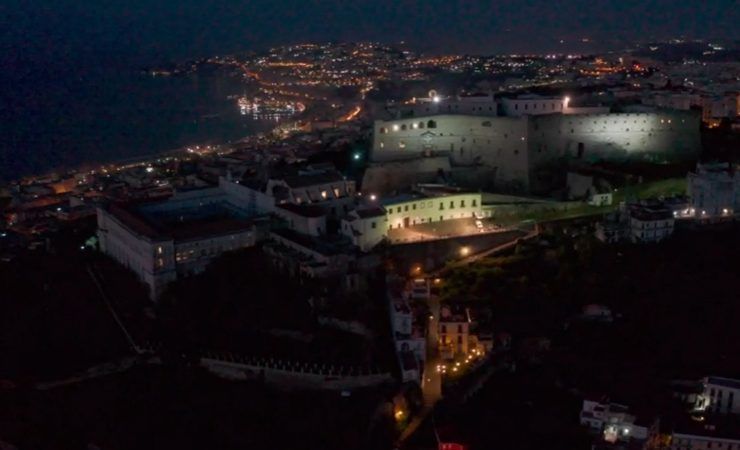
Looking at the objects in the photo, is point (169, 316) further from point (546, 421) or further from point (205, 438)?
point (546, 421)

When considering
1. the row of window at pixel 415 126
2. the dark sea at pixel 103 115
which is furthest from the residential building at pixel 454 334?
the dark sea at pixel 103 115

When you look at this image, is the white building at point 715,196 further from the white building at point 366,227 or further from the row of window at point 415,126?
the white building at point 366,227

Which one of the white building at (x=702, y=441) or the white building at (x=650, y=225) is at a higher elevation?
the white building at (x=650, y=225)

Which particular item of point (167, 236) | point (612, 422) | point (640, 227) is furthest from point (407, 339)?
point (640, 227)

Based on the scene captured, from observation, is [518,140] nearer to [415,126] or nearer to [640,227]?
[415,126]

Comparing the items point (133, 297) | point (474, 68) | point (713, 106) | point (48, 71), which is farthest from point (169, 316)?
point (48, 71)

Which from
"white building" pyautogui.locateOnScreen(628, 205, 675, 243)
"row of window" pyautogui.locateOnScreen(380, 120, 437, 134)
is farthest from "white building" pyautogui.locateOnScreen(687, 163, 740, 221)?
"row of window" pyautogui.locateOnScreen(380, 120, 437, 134)

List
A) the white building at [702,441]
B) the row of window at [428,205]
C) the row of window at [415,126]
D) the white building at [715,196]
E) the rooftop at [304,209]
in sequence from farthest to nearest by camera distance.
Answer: the row of window at [415,126] → the white building at [715,196] → the row of window at [428,205] → the rooftop at [304,209] → the white building at [702,441]
